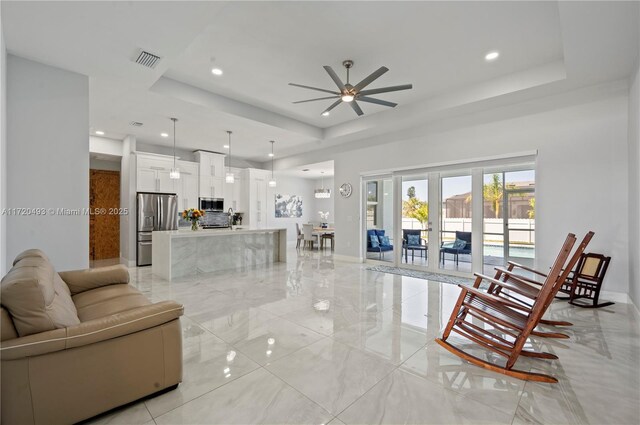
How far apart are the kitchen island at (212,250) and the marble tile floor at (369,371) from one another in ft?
5.40

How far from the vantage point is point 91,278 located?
289 centimetres

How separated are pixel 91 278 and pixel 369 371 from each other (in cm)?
283

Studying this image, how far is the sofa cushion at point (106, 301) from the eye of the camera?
222cm

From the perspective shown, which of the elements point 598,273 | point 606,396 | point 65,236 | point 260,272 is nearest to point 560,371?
point 606,396

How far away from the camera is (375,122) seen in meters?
5.97

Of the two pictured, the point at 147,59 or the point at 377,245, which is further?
the point at 377,245

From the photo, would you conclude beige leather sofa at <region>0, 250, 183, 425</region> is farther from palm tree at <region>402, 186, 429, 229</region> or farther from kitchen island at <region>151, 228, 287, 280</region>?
palm tree at <region>402, 186, 429, 229</region>

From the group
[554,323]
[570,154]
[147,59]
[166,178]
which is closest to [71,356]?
[147,59]

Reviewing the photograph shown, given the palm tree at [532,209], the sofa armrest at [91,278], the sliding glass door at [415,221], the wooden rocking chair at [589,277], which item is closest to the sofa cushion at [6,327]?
the sofa armrest at [91,278]

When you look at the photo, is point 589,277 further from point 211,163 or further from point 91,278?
point 211,163

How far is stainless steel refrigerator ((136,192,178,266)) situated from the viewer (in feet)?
21.9

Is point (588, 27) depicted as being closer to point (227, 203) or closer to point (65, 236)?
point (65, 236)

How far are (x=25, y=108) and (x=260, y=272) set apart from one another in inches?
161

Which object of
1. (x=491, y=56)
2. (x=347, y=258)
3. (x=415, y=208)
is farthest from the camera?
(x=347, y=258)
